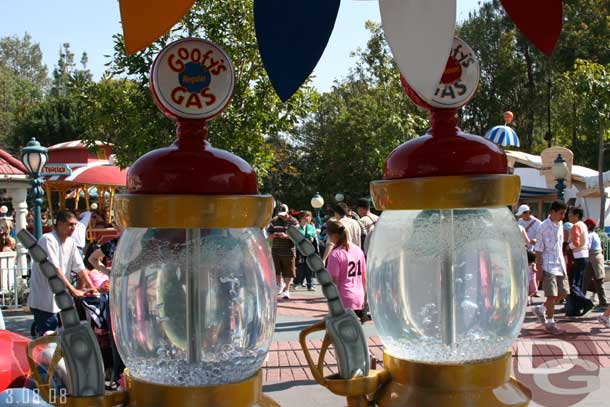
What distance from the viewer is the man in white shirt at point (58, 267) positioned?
208 inches

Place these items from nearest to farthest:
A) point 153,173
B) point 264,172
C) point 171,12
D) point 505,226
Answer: point 171,12 → point 153,173 → point 505,226 → point 264,172

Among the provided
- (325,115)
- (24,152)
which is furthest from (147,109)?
(325,115)

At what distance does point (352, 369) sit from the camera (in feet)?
4.01

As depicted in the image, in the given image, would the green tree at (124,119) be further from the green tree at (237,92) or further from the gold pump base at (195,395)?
the gold pump base at (195,395)

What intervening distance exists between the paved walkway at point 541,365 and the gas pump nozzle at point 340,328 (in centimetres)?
283

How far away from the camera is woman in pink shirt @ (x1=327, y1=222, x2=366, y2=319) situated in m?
5.40

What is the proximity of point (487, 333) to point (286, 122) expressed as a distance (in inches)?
227

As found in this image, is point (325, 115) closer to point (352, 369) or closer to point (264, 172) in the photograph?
point (264, 172)

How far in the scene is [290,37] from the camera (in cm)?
107

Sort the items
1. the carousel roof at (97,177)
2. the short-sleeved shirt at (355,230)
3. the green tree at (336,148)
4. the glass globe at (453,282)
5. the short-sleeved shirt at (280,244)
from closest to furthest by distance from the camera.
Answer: the glass globe at (453,282)
the short-sleeved shirt at (355,230)
the short-sleeved shirt at (280,244)
the carousel roof at (97,177)
the green tree at (336,148)

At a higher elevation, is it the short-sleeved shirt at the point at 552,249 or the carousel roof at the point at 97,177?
the carousel roof at the point at 97,177

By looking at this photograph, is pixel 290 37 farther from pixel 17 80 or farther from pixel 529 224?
pixel 17 80

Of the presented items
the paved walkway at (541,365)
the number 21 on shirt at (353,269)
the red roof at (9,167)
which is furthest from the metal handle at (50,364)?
the red roof at (9,167)

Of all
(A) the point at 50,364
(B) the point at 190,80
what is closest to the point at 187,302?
(A) the point at 50,364
